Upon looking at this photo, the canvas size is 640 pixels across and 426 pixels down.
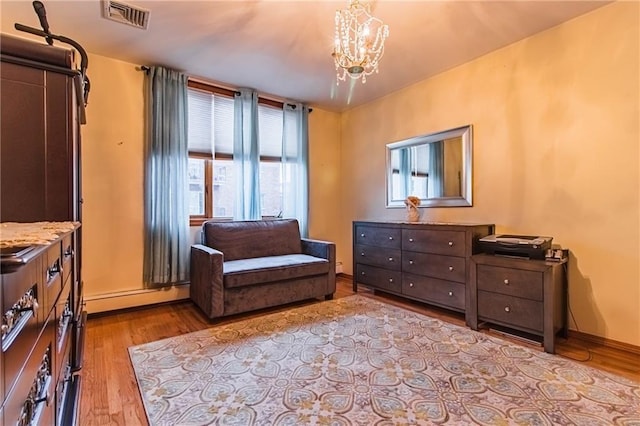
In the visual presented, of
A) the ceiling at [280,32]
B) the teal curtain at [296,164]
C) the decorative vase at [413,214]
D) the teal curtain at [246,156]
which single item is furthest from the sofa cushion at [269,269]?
the ceiling at [280,32]

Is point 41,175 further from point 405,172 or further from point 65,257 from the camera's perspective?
point 405,172

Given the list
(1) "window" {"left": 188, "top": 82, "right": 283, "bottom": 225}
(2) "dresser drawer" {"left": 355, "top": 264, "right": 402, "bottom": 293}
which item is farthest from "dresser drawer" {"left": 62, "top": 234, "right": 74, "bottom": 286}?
(2) "dresser drawer" {"left": 355, "top": 264, "right": 402, "bottom": 293}

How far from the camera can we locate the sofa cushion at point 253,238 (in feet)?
11.2

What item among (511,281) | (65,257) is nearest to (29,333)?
(65,257)

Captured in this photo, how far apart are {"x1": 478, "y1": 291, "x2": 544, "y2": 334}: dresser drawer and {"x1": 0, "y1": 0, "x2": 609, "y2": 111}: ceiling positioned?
215 cm

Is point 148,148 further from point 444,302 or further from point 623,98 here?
point 623,98

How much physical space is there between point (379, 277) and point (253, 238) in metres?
1.48

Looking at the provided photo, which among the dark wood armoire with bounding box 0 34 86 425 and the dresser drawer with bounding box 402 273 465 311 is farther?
the dresser drawer with bounding box 402 273 465 311

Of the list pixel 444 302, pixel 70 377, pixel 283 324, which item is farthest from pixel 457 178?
pixel 70 377

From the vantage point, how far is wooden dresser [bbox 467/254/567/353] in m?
2.25

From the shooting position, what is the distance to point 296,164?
14.1ft

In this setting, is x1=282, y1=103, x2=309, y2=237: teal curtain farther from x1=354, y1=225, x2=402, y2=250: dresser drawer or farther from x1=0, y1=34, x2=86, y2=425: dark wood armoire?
x1=0, y1=34, x2=86, y2=425: dark wood armoire

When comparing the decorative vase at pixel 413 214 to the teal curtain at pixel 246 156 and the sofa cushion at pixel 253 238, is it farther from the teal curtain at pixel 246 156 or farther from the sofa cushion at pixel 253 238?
the teal curtain at pixel 246 156

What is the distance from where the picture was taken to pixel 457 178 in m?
3.34
